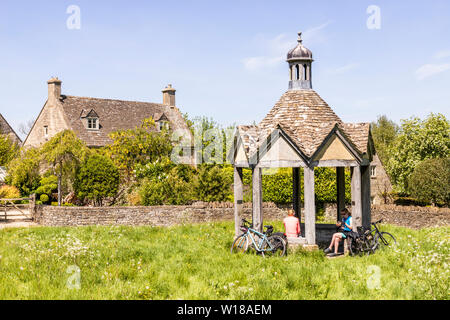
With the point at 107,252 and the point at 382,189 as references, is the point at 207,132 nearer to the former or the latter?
the point at 382,189

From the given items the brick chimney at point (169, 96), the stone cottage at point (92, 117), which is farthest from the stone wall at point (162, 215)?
the brick chimney at point (169, 96)

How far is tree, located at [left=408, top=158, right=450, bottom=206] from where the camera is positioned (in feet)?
94.1

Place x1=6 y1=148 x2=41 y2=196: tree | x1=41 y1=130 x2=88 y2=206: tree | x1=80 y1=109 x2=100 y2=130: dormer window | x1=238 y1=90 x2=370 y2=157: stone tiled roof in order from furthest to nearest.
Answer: x1=80 y1=109 x2=100 y2=130: dormer window
x1=6 y1=148 x2=41 y2=196: tree
x1=41 y1=130 x2=88 y2=206: tree
x1=238 y1=90 x2=370 y2=157: stone tiled roof

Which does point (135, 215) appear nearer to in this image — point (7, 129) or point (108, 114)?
point (108, 114)

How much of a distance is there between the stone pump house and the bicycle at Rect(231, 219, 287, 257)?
0.41m

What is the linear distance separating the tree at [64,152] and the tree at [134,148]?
3.62 meters

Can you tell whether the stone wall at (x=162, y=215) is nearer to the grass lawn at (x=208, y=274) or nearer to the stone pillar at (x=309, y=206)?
the grass lawn at (x=208, y=274)

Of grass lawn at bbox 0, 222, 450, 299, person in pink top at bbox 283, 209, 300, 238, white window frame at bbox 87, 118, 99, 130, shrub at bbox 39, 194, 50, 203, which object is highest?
white window frame at bbox 87, 118, 99, 130

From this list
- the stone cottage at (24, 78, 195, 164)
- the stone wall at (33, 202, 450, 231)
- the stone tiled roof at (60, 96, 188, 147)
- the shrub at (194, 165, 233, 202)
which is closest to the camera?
the stone wall at (33, 202, 450, 231)

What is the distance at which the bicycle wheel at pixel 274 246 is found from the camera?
39.7 feet

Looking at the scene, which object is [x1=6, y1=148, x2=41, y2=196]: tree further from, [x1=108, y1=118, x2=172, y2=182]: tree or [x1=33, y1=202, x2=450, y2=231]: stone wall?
[x1=33, y1=202, x2=450, y2=231]: stone wall

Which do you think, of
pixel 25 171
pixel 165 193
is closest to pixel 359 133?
pixel 165 193

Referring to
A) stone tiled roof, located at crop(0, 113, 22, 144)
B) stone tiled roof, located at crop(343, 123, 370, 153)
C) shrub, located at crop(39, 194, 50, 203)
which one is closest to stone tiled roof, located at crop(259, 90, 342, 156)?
stone tiled roof, located at crop(343, 123, 370, 153)
